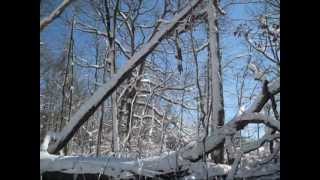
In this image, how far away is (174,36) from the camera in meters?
4.46

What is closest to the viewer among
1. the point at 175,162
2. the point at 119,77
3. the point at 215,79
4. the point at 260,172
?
the point at 260,172

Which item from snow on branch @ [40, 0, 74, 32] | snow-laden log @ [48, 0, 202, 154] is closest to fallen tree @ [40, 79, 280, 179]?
snow-laden log @ [48, 0, 202, 154]

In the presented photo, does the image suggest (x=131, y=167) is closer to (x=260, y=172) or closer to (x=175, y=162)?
(x=175, y=162)

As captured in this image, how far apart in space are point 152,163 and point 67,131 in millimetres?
971

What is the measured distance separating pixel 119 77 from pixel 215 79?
3.08 feet

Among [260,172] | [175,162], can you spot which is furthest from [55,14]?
[260,172]

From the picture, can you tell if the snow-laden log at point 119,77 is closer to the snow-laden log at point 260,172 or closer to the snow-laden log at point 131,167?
the snow-laden log at point 131,167

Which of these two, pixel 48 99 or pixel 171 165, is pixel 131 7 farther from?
pixel 171 165

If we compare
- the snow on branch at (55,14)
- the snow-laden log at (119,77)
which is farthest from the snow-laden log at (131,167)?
the snow on branch at (55,14)

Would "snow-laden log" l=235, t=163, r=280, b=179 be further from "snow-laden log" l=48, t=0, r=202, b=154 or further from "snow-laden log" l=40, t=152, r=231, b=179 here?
"snow-laden log" l=48, t=0, r=202, b=154

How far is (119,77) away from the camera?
444cm

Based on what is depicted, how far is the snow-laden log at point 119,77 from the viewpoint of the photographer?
4.38 meters

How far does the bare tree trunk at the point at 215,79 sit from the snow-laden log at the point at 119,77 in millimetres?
267
